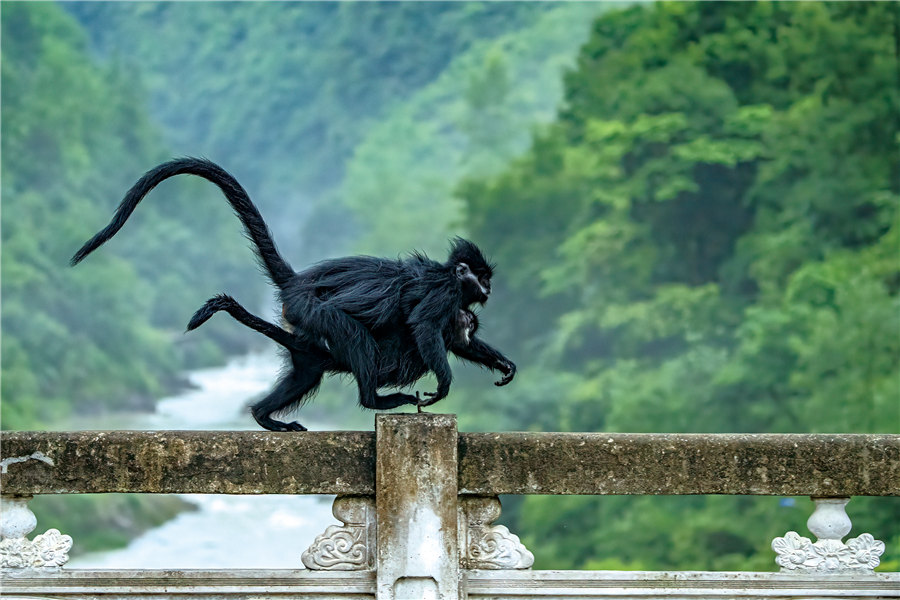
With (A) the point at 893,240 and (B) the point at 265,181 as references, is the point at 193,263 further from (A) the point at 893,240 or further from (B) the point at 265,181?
(A) the point at 893,240

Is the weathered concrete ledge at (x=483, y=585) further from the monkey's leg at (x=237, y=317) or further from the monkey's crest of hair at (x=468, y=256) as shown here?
the monkey's crest of hair at (x=468, y=256)

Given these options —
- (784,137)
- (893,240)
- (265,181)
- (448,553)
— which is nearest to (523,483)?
(448,553)

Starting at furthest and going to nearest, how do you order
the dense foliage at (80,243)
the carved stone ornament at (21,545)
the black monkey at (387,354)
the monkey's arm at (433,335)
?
1. the dense foliage at (80,243)
2. the black monkey at (387,354)
3. the monkey's arm at (433,335)
4. the carved stone ornament at (21,545)

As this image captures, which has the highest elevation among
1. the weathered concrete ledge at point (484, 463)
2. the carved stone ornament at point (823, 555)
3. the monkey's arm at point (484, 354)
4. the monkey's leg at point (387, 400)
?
the monkey's arm at point (484, 354)

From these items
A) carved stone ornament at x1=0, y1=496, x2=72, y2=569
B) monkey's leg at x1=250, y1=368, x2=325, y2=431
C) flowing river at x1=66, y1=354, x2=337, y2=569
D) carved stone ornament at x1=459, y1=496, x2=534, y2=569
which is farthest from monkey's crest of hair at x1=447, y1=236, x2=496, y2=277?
flowing river at x1=66, y1=354, x2=337, y2=569

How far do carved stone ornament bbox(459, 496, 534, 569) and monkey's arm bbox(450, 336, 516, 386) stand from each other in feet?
2.25

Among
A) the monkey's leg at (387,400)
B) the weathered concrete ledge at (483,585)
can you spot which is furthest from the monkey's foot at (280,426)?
the weathered concrete ledge at (483,585)

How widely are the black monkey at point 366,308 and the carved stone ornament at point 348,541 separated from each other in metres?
0.52

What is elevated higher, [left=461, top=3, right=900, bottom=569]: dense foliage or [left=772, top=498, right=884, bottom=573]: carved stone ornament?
[left=461, top=3, right=900, bottom=569]: dense foliage

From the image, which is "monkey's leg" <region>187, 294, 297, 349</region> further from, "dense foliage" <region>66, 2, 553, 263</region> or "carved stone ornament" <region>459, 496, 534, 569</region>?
"dense foliage" <region>66, 2, 553, 263</region>

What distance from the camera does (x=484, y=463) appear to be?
3.79 m

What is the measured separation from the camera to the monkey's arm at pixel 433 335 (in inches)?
164

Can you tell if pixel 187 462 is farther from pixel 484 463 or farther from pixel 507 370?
pixel 507 370

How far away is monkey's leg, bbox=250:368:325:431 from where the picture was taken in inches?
172
